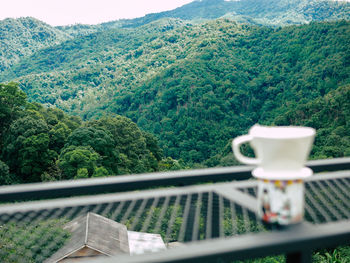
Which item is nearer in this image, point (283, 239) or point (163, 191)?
point (283, 239)

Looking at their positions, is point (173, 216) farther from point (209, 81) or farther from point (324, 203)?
point (209, 81)

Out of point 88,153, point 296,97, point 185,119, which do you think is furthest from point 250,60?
point 88,153

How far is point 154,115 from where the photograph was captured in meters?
63.5

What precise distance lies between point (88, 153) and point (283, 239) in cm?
2375

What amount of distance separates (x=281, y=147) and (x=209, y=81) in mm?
64028

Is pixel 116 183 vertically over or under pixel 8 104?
over

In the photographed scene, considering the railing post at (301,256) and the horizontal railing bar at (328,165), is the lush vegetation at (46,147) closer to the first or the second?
the horizontal railing bar at (328,165)

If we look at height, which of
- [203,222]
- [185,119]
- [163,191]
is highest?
[163,191]

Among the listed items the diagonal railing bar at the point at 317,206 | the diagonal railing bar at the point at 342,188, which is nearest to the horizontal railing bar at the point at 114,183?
the diagonal railing bar at the point at 317,206

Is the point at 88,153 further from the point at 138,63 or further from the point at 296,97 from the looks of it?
the point at 138,63

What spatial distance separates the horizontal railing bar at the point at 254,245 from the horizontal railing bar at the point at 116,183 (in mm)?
523

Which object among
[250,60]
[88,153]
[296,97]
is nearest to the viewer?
[88,153]

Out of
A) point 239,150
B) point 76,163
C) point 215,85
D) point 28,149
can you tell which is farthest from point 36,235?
point 215,85

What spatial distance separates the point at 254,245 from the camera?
76 centimetres
